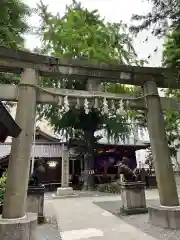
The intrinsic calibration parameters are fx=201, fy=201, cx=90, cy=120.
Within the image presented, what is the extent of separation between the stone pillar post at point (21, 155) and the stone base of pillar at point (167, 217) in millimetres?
3849

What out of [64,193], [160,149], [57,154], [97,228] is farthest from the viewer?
[57,154]

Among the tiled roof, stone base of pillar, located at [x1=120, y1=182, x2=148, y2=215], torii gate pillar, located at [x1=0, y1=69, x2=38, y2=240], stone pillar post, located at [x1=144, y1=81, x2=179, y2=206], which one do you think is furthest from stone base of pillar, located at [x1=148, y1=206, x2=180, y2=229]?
the tiled roof

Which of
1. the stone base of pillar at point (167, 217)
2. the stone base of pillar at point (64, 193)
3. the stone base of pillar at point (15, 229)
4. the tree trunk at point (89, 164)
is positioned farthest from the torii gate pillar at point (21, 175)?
the tree trunk at point (89, 164)

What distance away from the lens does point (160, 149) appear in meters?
6.31

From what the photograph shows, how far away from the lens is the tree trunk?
61.1ft

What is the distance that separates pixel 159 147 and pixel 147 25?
3.59m

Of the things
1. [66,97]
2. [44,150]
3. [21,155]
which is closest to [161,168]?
[66,97]

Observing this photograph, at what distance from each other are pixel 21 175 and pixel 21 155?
0.50m

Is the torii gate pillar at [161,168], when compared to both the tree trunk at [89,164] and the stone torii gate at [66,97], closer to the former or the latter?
the stone torii gate at [66,97]

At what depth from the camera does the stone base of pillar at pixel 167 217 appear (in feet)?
18.6

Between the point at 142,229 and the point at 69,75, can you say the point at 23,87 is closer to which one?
the point at 69,75

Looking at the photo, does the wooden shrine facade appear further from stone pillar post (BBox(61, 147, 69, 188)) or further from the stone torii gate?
the stone torii gate

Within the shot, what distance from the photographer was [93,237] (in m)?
5.29

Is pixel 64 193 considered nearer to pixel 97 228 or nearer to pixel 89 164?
pixel 89 164
